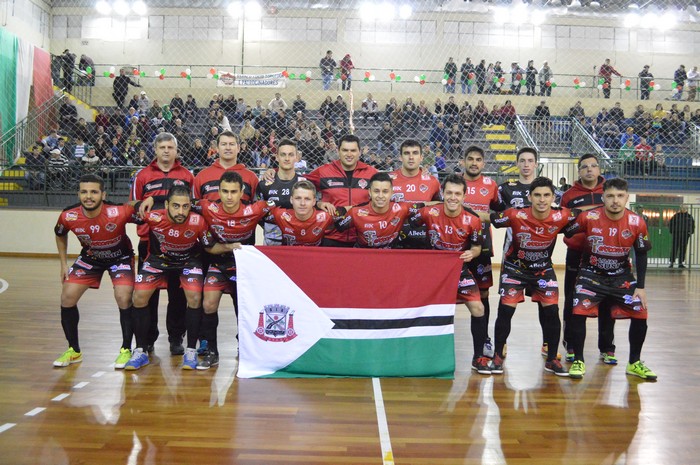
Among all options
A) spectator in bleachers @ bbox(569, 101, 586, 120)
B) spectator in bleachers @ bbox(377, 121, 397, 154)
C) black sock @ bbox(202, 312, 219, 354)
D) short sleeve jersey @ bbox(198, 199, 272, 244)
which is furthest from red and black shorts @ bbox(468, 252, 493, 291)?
spectator in bleachers @ bbox(569, 101, 586, 120)

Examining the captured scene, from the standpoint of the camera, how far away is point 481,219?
209 inches

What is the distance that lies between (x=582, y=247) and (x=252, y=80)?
15283 mm

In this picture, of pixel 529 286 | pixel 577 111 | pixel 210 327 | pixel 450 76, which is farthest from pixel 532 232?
pixel 577 111

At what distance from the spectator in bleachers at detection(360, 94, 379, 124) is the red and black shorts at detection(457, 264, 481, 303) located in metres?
9.80

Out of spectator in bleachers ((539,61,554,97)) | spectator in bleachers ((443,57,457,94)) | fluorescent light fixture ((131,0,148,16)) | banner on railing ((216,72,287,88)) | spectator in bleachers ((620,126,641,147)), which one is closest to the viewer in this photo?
spectator in bleachers ((620,126,641,147))

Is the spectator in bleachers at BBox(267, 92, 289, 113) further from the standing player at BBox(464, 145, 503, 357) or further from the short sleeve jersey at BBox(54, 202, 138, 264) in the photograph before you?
the short sleeve jersey at BBox(54, 202, 138, 264)

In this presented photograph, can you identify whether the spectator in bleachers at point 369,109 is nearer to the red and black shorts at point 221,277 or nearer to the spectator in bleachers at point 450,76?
the spectator in bleachers at point 450,76

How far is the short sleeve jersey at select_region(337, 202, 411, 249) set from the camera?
17.2ft

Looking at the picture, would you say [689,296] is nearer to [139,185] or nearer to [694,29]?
Result: [139,185]

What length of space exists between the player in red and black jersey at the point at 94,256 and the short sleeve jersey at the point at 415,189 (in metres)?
2.30

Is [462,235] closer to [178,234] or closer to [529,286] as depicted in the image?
[529,286]

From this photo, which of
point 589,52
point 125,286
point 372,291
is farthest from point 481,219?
point 589,52

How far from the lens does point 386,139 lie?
13641 mm

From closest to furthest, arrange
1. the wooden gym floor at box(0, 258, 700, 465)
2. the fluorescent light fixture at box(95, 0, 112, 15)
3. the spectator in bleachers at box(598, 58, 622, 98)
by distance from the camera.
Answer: the wooden gym floor at box(0, 258, 700, 465) < the fluorescent light fixture at box(95, 0, 112, 15) < the spectator in bleachers at box(598, 58, 622, 98)
